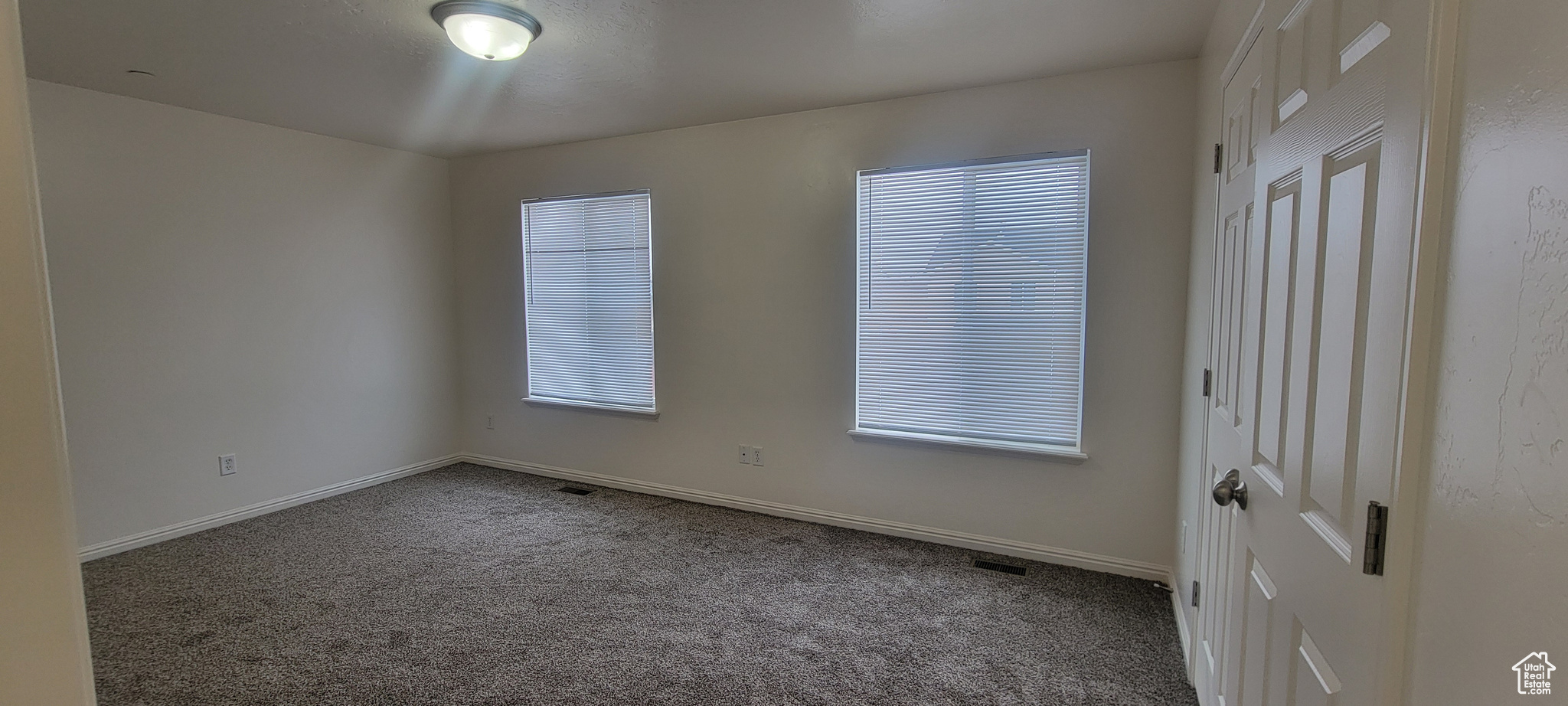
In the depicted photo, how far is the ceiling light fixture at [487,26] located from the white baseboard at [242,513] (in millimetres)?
2858

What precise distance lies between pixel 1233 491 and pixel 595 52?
2827 millimetres

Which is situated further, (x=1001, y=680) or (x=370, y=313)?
(x=370, y=313)

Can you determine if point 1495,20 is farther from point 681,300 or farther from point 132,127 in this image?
point 132,127

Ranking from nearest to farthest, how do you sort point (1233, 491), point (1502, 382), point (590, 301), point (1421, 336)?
point (1502, 382)
point (1421, 336)
point (1233, 491)
point (590, 301)

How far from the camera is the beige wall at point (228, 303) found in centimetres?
320

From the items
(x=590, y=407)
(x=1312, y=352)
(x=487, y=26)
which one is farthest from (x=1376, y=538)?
(x=590, y=407)

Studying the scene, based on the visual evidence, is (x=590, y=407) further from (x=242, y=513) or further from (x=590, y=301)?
(x=242, y=513)

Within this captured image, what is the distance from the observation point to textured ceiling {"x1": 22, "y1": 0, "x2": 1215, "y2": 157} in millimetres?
2303

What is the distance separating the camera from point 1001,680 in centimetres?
222

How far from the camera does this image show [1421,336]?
73cm

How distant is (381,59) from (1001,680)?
3.66 metres

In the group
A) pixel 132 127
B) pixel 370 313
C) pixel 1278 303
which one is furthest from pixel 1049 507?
pixel 132 127

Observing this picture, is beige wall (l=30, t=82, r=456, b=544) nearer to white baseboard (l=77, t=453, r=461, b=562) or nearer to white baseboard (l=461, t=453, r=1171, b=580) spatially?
white baseboard (l=77, t=453, r=461, b=562)

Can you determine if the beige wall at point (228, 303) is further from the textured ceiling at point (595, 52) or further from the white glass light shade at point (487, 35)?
the white glass light shade at point (487, 35)
